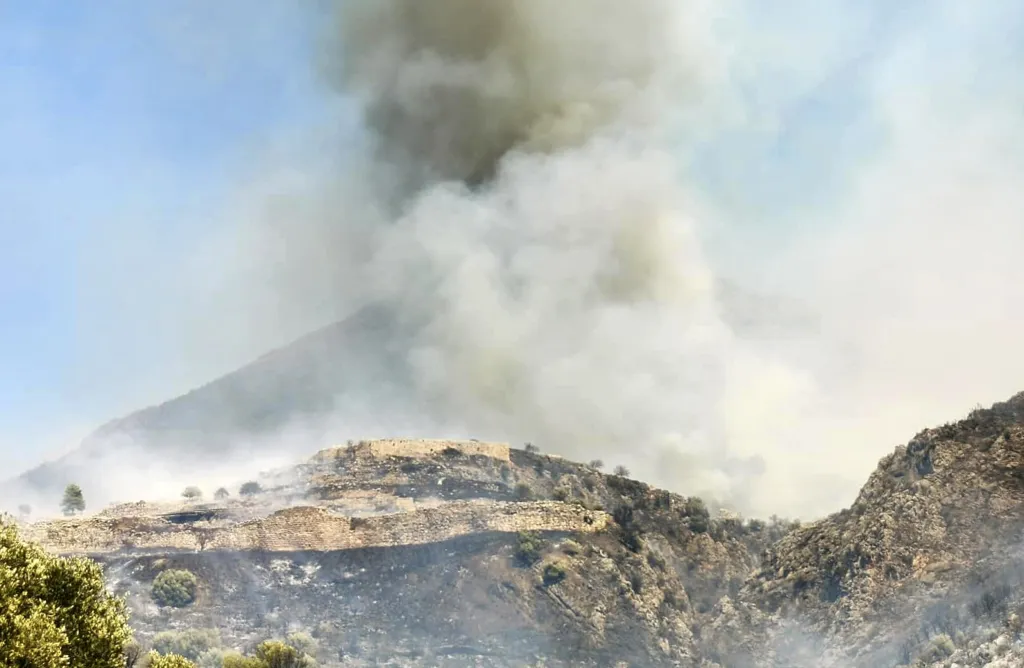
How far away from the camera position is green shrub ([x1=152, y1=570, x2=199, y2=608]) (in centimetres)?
5609

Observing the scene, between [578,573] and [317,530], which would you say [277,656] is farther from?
[578,573]

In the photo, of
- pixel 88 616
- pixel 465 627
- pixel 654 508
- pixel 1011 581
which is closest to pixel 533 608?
pixel 465 627

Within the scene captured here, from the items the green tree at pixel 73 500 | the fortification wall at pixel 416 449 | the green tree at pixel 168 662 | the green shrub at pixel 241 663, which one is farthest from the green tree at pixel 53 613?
the green tree at pixel 73 500

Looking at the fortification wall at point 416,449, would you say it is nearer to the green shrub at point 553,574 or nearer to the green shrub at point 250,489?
the green shrub at point 250,489

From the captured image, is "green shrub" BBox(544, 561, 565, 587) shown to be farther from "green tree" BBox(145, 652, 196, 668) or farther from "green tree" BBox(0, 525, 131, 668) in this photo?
"green tree" BBox(0, 525, 131, 668)

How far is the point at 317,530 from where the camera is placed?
204 feet

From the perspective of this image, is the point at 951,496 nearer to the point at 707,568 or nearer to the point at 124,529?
the point at 707,568

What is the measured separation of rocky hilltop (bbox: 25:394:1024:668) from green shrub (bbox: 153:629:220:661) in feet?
2.17

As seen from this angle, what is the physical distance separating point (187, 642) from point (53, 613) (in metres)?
29.0

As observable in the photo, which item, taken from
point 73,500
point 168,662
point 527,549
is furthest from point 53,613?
point 73,500

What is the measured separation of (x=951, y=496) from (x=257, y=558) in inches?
1822

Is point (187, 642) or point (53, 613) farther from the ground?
point (187, 642)

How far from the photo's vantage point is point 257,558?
202ft

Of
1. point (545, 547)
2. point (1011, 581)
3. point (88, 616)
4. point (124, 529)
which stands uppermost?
point (124, 529)
